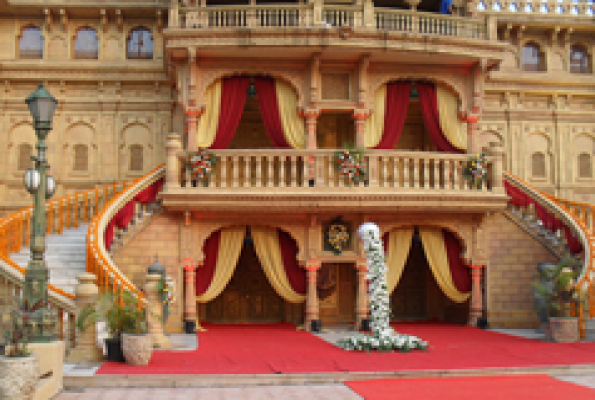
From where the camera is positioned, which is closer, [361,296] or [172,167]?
[172,167]

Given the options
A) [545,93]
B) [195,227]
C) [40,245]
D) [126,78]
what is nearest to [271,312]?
[195,227]

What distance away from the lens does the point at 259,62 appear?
54.6ft

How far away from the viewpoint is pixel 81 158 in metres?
19.7

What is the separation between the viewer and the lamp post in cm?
899

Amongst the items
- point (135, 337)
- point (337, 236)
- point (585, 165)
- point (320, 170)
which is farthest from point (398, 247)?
point (585, 165)

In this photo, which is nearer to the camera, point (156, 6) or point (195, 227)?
point (195, 227)

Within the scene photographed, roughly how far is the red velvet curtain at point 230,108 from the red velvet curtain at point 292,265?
9.58 feet

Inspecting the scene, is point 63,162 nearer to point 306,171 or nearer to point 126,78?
point 126,78

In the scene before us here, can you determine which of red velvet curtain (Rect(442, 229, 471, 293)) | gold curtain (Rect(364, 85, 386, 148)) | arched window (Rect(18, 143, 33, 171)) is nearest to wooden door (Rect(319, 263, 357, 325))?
red velvet curtain (Rect(442, 229, 471, 293))

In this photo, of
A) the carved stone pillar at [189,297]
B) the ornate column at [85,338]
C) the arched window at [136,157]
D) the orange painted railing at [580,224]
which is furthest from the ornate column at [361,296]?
the arched window at [136,157]

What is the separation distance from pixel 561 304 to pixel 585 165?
910 cm

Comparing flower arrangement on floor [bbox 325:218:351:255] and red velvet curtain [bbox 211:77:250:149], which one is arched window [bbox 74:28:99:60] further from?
flower arrangement on floor [bbox 325:218:351:255]

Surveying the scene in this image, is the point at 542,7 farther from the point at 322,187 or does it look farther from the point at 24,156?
the point at 24,156

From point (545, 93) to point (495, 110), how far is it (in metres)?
1.97
